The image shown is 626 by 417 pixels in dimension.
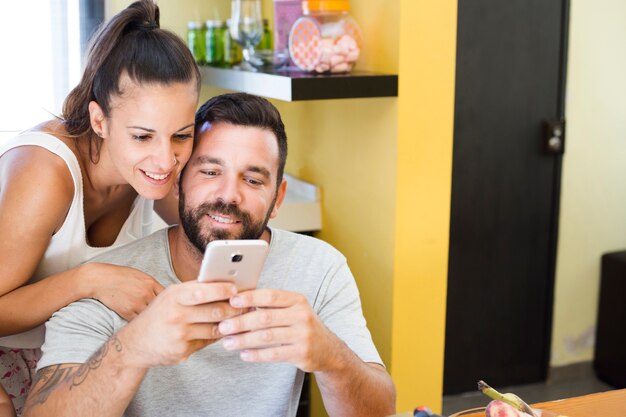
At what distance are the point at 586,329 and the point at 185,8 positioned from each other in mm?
2246

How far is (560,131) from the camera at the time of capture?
3.44 metres

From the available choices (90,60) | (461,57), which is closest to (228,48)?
(461,57)

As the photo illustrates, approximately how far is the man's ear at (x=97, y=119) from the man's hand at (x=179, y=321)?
57 cm

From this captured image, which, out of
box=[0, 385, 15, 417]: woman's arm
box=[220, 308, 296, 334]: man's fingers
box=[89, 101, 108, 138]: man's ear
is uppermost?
box=[89, 101, 108, 138]: man's ear

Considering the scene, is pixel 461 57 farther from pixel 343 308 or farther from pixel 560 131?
pixel 343 308

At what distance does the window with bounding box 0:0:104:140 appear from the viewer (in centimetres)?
308

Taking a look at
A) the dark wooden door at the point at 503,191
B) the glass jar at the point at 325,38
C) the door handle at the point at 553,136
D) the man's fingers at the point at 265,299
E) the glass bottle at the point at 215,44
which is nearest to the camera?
the man's fingers at the point at 265,299

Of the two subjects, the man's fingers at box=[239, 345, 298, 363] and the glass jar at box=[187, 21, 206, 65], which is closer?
the man's fingers at box=[239, 345, 298, 363]

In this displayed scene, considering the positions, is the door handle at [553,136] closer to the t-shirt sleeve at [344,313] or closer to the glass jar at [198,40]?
the glass jar at [198,40]

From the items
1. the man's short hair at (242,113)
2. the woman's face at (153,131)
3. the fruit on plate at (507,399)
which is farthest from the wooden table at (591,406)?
the woman's face at (153,131)

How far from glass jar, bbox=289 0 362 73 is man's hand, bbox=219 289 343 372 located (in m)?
1.30

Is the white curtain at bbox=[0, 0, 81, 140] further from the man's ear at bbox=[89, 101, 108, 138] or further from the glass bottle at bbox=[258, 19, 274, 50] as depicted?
the man's ear at bbox=[89, 101, 108, 138]

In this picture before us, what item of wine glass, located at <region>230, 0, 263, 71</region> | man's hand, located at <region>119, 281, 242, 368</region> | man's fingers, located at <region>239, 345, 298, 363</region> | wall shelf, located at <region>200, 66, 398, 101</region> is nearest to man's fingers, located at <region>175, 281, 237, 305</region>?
man's hand, located at <region>119, 281, 242, 368</region>

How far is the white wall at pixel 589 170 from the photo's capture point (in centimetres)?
348
